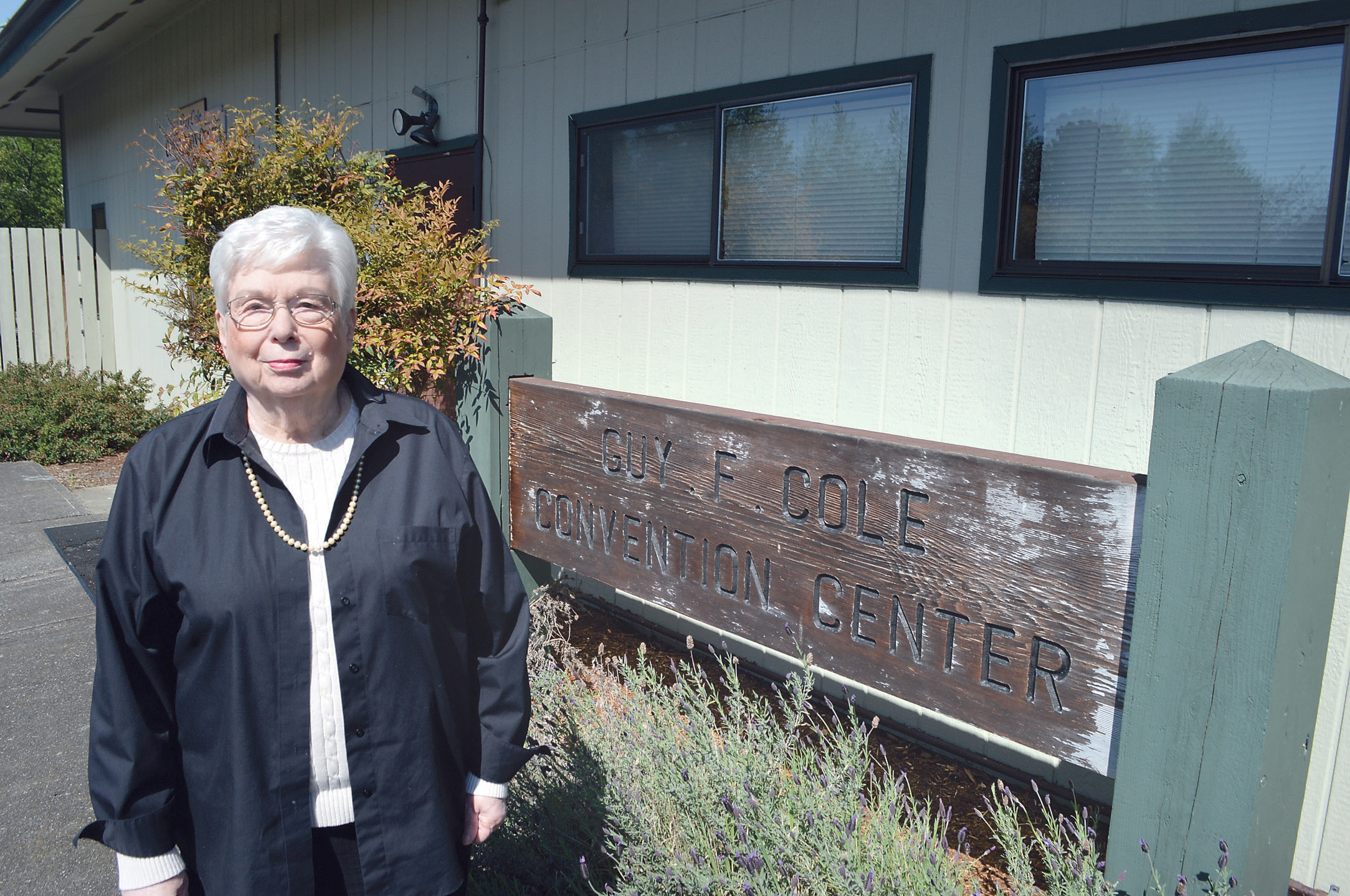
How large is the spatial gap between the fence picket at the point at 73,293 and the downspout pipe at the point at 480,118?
8553mm

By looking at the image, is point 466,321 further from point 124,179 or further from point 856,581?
point 124,179

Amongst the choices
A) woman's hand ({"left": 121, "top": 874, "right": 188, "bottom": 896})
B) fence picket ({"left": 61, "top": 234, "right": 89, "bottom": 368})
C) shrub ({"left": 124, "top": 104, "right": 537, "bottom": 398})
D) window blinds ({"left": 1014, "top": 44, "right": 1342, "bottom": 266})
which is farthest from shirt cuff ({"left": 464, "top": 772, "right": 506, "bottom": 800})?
fence picket ({"left": 61, "top": 234, "right": 89, "bottom": 368})

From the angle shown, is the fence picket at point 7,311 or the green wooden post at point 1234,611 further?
the fence picket at point 7,311

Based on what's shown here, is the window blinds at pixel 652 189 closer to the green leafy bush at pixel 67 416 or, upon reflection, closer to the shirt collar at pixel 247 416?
the shirt collar at pixel 247 416

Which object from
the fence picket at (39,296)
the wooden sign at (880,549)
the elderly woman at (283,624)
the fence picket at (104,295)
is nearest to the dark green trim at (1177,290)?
the wooden sign at (880,549)

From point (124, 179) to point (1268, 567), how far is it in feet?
39.6

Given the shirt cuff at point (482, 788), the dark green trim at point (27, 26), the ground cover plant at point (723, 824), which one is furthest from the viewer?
the dark green trim at point (27, 26)

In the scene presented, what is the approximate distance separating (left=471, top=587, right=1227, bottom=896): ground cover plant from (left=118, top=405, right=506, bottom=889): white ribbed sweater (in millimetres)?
600

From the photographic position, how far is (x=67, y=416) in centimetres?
892

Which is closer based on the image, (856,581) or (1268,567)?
(1268,567)

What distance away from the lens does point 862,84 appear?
11.4 ft

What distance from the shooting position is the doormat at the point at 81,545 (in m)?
5.25

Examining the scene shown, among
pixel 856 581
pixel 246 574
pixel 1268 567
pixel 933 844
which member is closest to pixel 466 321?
pixel 856 581

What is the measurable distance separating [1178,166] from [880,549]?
4.95 ft
